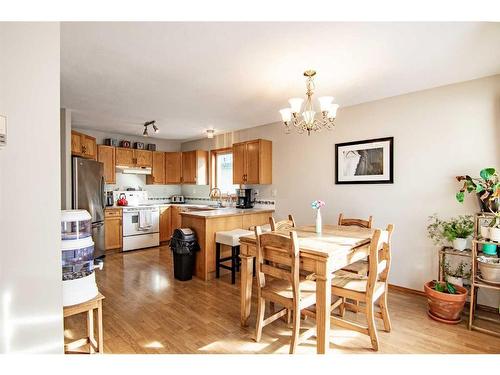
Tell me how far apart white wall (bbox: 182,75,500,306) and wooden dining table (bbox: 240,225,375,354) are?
0.98 metres

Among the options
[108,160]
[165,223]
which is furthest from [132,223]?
[108,160]

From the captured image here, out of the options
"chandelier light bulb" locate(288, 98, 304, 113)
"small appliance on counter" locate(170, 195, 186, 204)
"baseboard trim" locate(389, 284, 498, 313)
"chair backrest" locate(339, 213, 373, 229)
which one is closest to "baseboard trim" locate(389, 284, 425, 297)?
"baseboard trim" locate(389, 284, 498, 313)

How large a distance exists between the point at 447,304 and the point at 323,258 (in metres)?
1.58

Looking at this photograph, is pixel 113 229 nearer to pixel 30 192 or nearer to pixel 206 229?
pixel 206 229

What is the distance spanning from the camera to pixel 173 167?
6227 mm

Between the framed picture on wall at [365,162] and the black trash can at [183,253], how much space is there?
2.24 metres

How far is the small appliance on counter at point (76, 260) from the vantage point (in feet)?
5.29

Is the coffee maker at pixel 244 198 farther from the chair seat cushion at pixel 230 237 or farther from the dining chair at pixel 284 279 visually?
the dining chair at pixel 284 279

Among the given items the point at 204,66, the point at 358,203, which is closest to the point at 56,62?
the point at 204,66

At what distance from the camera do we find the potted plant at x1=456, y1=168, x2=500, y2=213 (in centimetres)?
235

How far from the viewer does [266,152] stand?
4.53 meters

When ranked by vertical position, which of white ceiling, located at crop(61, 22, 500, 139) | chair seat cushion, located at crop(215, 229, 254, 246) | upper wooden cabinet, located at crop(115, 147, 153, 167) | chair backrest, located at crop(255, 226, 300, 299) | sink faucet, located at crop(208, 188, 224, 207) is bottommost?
chair seat cushion, located at crop(215, 229, 254, 246)

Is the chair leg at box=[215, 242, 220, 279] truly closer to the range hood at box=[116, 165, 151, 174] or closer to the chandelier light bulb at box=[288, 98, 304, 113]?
the chandelier light bulb at box=[288, 98, 304, 113]

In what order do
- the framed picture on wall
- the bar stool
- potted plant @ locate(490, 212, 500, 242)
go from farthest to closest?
1. the bar stool
2. the framed picture on wall
3. potted plant @ locate(490, 212, 500, 242)
